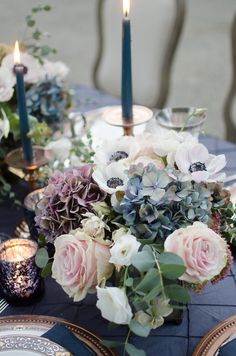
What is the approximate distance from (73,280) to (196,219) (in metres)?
0.18

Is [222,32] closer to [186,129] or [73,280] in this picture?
[186,129]

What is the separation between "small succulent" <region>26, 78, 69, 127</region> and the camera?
1419 millimetres

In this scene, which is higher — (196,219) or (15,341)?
(196,219)

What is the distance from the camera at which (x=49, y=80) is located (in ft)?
4.77

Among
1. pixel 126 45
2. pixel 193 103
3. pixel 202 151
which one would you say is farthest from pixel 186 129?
pixel 193 103

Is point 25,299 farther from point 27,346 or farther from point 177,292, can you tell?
point 177,292

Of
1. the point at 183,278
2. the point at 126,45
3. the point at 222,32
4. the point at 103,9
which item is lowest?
the point at 222,32

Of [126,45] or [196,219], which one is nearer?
[196,219]

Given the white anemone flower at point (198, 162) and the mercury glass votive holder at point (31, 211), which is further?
the mercury glass votive holder at point (31, 211)

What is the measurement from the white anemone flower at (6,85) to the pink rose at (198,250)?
0.58 meters

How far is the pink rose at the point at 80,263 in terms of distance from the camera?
0.81 metres

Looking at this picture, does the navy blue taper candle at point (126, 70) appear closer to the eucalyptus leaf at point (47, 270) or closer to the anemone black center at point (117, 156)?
the anemone black center at point (117, 156)

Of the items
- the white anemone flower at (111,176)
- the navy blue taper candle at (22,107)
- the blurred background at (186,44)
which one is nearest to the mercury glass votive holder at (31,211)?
the navy blue taper candle at (22,107)

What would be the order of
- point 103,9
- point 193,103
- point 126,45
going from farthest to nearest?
1. point 193,103
2. point 103,9
3. point 126,45
